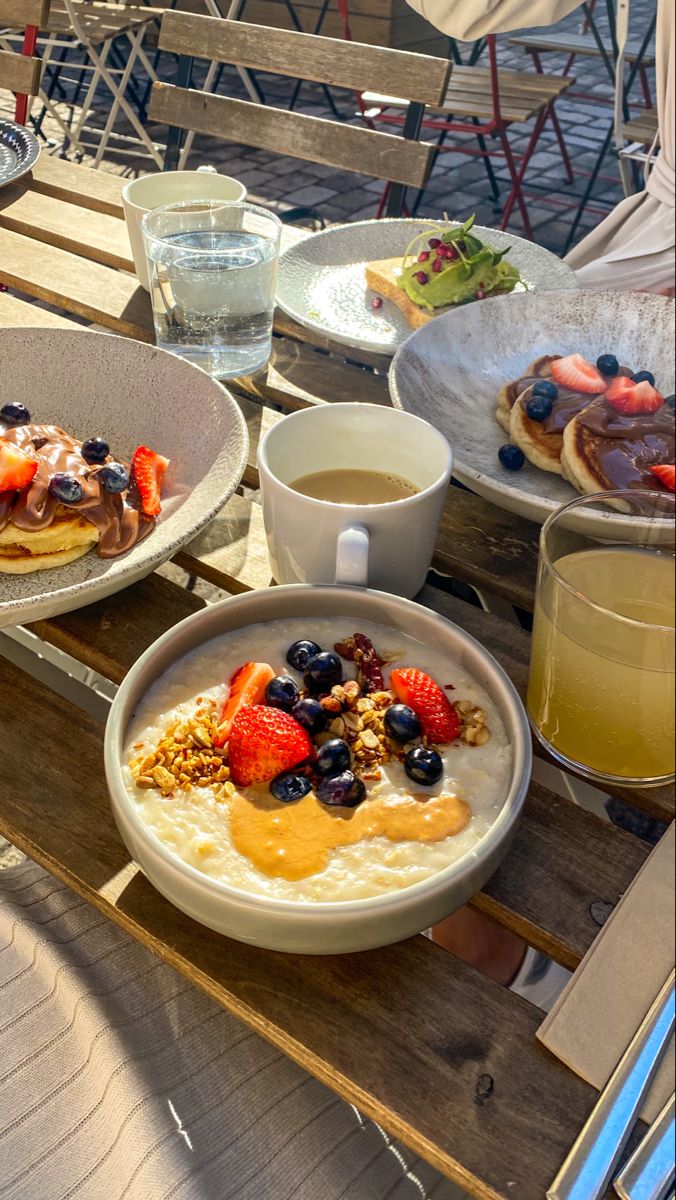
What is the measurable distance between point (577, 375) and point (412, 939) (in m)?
0.57

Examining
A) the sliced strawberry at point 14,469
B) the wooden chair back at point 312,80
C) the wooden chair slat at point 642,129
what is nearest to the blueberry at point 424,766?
the sliced strawberry at point 14,469

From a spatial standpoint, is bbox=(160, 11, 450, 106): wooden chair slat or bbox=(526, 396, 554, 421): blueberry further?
bbox=(160, 11, 450, 106): wooden chair slat

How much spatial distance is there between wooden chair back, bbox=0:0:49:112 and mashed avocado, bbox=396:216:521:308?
1.22m

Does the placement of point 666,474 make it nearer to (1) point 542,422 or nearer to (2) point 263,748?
(1) point 542,422

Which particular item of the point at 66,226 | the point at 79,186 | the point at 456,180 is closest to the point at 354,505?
the point at 66,226

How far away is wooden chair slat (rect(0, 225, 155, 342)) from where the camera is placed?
121 cm

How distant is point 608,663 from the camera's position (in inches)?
21.4

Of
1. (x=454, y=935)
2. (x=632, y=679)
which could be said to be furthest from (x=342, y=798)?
(x=454, y=935)

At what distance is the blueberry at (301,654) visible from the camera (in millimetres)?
613

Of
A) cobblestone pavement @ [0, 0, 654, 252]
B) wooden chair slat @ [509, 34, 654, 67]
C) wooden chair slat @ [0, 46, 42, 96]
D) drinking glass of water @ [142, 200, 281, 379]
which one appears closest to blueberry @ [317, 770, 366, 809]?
drinking glass of water @ [142, 200, 281, 379]

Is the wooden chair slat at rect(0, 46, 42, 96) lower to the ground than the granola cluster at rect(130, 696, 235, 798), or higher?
higher

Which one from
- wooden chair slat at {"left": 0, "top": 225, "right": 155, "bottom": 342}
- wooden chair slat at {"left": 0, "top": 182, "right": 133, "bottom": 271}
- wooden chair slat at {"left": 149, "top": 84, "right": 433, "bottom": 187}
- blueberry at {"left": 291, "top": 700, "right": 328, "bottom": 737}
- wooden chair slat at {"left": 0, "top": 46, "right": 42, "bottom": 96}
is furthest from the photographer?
wooden chair slat at {"left": 0, "top": 46, "right": 42, "bottom": 96}

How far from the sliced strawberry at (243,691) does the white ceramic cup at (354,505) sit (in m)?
0.10

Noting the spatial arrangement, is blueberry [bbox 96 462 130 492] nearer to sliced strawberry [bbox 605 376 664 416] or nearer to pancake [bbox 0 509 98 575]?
pancake [bbox 0 509 98 575]
